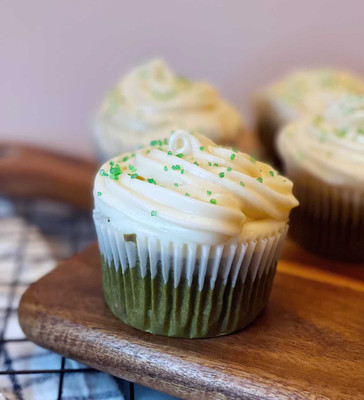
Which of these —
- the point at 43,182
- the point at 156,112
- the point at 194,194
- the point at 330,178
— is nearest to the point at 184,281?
the point at 194,194

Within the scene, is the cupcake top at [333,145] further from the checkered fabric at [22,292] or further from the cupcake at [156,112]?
the checkered fabric at [22,292]

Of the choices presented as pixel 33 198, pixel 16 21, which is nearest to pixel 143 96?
pixel 33 198

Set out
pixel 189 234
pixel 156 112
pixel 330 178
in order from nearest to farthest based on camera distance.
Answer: pixel 189 234
pixel 330 178
pixel 156 112

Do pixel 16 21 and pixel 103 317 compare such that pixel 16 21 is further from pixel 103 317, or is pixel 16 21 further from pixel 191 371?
pixel 191 371

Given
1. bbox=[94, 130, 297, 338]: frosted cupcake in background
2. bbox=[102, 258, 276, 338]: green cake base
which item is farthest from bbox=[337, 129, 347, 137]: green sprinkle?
bbox=[102, 258, 276, 338]: green cake base

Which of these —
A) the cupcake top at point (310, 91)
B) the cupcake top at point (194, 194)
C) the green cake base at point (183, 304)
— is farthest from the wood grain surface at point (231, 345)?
the cupcake top at point (310, 91)

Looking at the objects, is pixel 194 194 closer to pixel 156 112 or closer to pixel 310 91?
pixel 156 112
